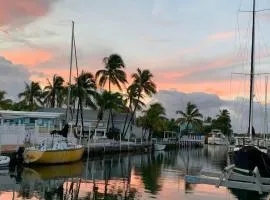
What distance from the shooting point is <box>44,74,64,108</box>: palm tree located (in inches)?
4001

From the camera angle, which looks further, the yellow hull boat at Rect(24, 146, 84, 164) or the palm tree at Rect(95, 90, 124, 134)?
the palm tree at Rect(95, 90, 124, 134)

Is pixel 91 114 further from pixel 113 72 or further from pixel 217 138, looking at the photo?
pixel 217 138

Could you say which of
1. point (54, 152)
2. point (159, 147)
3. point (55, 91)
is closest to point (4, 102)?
point (55, 91)

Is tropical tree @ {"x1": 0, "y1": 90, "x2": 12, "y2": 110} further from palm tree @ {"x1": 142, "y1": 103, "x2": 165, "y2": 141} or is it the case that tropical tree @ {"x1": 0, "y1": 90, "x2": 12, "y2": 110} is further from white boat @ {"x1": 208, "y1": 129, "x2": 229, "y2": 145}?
white boat @ {"x1": 208, "y1": 129, "x2": 229, "y2": 145}

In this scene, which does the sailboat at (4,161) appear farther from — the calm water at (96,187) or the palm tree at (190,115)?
the palm tree at (190,115)

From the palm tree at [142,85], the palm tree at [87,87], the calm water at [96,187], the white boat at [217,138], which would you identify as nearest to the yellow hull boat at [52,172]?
the calm water at [96,187]

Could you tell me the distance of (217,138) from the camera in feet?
530

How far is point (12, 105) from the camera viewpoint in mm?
98250

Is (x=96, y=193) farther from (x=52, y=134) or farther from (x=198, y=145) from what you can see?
(x=198, y=145)

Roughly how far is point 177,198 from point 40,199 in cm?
792

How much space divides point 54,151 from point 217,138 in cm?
12135

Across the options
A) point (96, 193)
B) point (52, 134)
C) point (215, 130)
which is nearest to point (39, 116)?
point (52, 134)

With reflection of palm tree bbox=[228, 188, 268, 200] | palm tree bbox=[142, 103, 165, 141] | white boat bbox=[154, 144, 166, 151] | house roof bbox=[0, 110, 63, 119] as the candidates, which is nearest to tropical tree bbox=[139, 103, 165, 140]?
palm tree bbox=[142, 103, 165, 141]

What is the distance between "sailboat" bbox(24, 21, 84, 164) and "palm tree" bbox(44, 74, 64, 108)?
165ft
